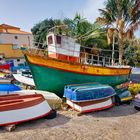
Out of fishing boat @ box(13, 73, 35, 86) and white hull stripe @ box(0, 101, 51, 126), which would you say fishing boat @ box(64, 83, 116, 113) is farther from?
fishing boat @ box(13, 73, 35, 86)

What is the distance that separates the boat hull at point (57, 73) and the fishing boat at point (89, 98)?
1.65 m

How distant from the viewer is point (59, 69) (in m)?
13.7

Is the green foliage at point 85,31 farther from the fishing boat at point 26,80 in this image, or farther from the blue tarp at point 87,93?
the blue tarp at point 87,93

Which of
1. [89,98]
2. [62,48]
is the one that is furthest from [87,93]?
[62,48]

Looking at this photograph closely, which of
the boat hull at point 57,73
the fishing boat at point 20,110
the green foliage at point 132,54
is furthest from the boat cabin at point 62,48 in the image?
the green foliage at point 132,54

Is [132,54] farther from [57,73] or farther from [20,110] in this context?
[20,110]

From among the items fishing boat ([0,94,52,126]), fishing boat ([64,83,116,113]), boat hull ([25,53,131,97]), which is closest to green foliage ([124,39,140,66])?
boat hull ([25,53,131,97])

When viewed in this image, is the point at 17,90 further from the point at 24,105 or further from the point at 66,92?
the point at 24,105

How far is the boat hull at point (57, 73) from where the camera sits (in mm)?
13523

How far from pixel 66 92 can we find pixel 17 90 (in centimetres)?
287

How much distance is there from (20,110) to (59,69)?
4.88 meters

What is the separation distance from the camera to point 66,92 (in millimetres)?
12281

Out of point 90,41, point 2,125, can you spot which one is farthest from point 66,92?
point 90,41

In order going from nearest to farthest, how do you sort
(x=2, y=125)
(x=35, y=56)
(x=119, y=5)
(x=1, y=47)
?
1. (x=2, y=125)
2. (x=35, y=56)
3. (x=119, y=5)
4. (x=1, y=47)
